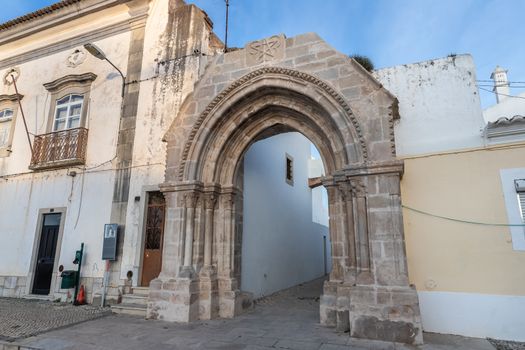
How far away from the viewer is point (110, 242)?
671 centimetres

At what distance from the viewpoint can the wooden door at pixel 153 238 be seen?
6527 mm

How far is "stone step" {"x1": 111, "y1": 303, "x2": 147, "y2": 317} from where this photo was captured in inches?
231

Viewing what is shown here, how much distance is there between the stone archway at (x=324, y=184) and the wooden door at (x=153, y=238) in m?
0.94

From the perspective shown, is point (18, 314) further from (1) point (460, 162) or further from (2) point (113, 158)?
(1) point (460, 162)

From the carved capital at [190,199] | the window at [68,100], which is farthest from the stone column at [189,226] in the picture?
the window at [68,100]

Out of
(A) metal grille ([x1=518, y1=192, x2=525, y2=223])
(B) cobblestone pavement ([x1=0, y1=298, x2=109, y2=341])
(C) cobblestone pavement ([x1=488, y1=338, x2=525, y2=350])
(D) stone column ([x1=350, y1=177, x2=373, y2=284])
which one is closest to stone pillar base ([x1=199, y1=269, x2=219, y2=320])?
(B) cobblestone pavement ([x1=0, y1=298, x2=109, y2=341])

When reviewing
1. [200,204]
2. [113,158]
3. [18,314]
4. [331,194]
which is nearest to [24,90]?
[113,158]

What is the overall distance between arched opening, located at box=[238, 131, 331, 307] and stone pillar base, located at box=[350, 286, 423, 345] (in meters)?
2.65

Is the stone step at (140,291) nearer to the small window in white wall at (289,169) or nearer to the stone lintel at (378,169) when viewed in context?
the stone lintel at (378,169)

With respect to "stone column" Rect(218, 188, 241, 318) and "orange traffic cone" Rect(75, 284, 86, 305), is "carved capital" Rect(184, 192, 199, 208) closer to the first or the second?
"stone column" Rect(218, 188, 241, 318)

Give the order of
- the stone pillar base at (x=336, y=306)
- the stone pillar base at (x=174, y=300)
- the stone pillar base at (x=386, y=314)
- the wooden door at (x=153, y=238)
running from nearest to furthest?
the stone pillar base at (x=386, y=314) < the stone pillar base at (x=336, y=306) < the stone pillar base at (x=174, y=300) < the wooden door at (x=153, y=238)

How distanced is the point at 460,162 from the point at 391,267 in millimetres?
1857

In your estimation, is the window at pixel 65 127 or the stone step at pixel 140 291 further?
the window at pixel 65 127

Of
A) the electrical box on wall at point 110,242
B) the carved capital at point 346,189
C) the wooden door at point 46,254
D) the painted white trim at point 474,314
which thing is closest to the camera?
the painted white trim at point 474,314
